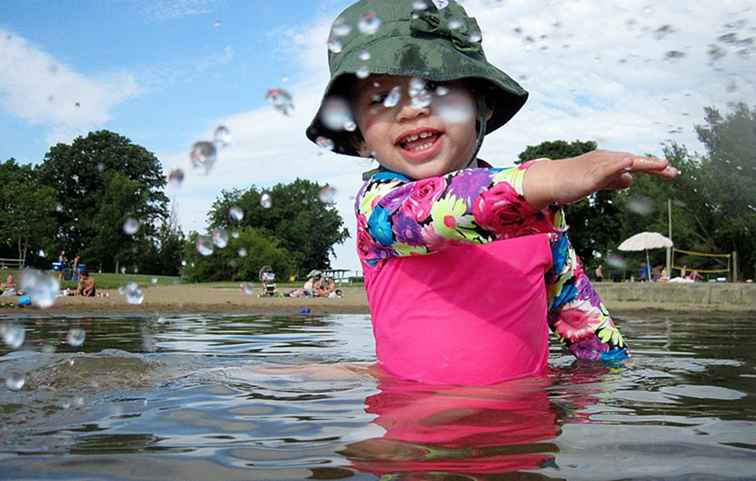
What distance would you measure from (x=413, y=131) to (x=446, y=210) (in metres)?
0.65

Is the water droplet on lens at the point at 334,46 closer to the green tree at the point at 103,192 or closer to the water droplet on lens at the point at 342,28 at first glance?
the water droplet on lens at the point at 342,28

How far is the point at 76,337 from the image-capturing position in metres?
6.44

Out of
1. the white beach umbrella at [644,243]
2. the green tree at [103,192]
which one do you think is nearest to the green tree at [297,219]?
the green tree at [103,192]

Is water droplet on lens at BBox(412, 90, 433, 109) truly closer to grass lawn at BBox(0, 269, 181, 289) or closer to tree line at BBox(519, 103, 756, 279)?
tree line at BBox(519, 103, 756, 279)

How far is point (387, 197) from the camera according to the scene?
2529mm

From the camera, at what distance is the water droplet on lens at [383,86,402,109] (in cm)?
280

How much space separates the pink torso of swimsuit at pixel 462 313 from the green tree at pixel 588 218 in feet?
163

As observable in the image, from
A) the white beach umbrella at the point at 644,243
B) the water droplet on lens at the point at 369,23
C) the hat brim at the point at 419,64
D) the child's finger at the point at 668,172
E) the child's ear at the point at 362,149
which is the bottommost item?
the child's finger at the point at 668,172

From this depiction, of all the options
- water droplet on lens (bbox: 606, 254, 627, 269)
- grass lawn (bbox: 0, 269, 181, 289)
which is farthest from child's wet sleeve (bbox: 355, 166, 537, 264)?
water droplet on lens (bbox: 606, 254, 627, 269)

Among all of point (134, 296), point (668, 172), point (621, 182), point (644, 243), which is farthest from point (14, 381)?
point (644, 243)

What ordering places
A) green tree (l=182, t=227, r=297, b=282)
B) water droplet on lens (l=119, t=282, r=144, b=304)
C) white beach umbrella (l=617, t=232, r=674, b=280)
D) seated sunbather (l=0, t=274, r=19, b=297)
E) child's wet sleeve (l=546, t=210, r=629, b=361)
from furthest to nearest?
green tree (l=182, t=227, r=297, b=282)
white beach umbrella (l=617, t=232, r=674, b=280)
seated sunbather (l=0, t=274, r=19, b=297)
water droplet on lens (l=119, t=282, r=144, b=304)
child's wet sleeve (l=546, t=210, r=629, b=361)

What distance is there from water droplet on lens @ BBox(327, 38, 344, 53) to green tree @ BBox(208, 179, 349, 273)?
169ft

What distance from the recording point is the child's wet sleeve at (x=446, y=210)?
215cm

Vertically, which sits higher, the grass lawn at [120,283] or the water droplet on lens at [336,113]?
the water droplet on lens at [336,113]
